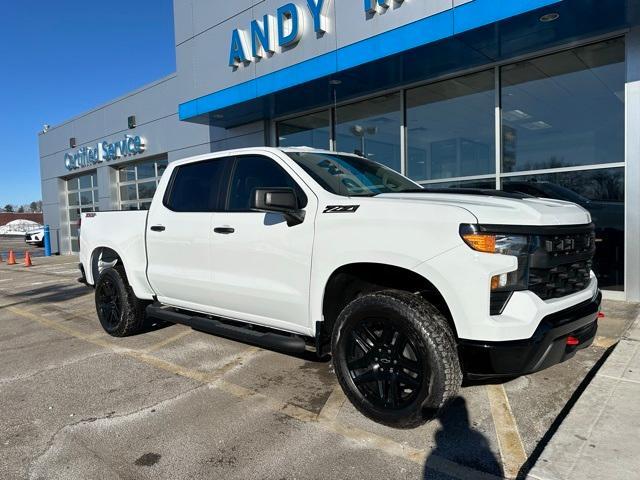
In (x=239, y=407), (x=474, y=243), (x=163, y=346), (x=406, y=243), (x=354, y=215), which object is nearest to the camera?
(x=474, y=243)

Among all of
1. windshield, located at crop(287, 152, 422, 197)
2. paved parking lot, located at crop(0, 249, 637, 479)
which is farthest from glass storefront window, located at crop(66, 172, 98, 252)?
windshield, located at crop(287, 152, 422, 197)

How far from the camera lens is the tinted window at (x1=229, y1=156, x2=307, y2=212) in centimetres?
420

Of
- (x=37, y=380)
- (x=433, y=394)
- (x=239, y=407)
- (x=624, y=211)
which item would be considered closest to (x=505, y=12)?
(x=624, y=211)

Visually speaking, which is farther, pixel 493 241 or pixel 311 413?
pixel 311 413

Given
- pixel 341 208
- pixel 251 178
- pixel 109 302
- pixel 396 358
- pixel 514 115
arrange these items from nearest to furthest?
1. pixel 396 358
2. pixel 341 208
3. pixel 251 178
4. pixel 109 302
5. pixel 514 115

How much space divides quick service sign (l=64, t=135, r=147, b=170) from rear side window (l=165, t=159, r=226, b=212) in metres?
12.4

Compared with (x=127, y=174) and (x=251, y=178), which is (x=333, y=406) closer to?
(x=251, y=178)

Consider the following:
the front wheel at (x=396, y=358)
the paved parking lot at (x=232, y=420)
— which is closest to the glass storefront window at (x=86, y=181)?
the paved parking lot at (x=232, y=420)

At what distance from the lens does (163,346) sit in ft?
18.2

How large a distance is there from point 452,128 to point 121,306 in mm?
6396

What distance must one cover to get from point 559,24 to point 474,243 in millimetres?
5311

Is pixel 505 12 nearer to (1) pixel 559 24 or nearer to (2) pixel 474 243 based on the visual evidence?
(1) pixel 559 24

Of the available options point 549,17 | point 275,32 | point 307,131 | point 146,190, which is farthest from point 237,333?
point 146,190

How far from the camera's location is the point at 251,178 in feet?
14.5
